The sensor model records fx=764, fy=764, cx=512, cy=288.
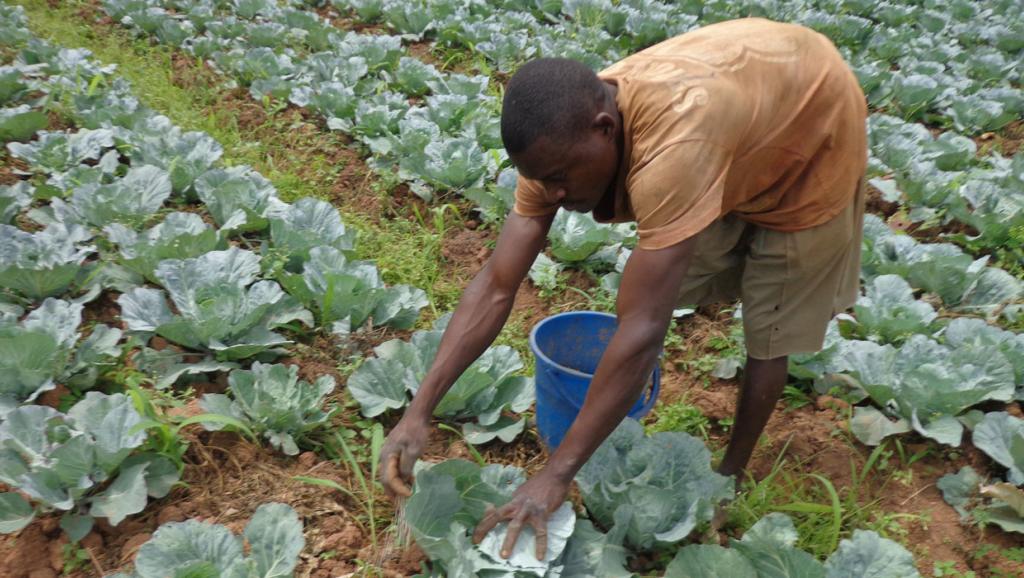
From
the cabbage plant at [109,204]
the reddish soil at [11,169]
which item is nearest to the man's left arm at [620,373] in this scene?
the cabbage plant at [109,204]

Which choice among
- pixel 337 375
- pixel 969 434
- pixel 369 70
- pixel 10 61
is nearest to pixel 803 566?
pixel 969 434

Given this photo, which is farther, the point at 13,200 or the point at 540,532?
the point at 13,200

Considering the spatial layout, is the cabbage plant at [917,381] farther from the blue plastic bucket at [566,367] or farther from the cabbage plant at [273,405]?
the cabbage plant at [273,405]

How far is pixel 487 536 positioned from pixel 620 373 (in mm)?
491

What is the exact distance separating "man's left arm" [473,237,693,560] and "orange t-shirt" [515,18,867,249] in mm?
57

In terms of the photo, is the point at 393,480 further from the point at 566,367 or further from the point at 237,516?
the point at 566,367

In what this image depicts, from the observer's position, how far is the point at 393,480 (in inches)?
70.9

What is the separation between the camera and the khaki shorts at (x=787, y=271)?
196 cm

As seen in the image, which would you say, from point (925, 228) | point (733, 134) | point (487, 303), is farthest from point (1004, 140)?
point (487, 303)

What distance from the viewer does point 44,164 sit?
3.61 m

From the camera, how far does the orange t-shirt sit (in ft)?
4.98

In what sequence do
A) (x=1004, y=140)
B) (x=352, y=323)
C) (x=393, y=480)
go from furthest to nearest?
(x=1004, y=140) → (x=352, y=323) → (x=393, y=480)

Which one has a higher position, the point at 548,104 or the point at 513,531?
the point at 548,104

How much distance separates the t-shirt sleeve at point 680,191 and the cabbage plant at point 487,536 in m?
0.71
